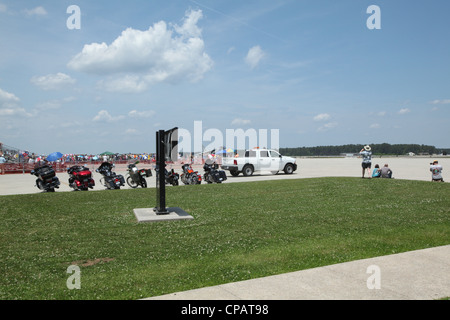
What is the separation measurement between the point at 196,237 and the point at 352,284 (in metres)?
3.44

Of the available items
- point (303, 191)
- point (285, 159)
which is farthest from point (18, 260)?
point (285, 159)

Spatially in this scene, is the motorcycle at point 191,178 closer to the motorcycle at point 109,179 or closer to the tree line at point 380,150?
the motorcycle at point 109,179

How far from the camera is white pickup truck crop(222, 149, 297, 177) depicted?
2597 cm

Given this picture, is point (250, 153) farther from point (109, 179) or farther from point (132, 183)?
point (109, 179)

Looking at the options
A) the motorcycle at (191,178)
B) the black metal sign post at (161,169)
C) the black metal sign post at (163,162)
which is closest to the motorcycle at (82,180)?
the motorcycle at (191,178)

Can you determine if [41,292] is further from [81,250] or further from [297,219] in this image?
[297,219]

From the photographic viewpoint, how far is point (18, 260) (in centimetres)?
584

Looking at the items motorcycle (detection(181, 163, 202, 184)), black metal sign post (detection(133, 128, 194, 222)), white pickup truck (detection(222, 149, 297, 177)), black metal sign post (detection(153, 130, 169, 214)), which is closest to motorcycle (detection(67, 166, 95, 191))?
motorcycle (detection(181, 163, 202, 184))

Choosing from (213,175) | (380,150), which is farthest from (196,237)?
(380,150)

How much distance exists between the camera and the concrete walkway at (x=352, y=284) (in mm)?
4207

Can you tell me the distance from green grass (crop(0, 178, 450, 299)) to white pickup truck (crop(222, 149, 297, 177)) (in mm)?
12866

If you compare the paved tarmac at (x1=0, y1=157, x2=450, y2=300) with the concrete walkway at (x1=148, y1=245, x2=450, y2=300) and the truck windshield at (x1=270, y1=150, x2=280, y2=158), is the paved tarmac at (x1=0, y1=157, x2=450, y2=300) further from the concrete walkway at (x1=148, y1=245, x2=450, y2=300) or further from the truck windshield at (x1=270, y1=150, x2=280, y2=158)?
the truck windshield at (x1=270, y1=150, x2=280, y2=158)

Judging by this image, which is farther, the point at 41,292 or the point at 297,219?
the point at 297,219
